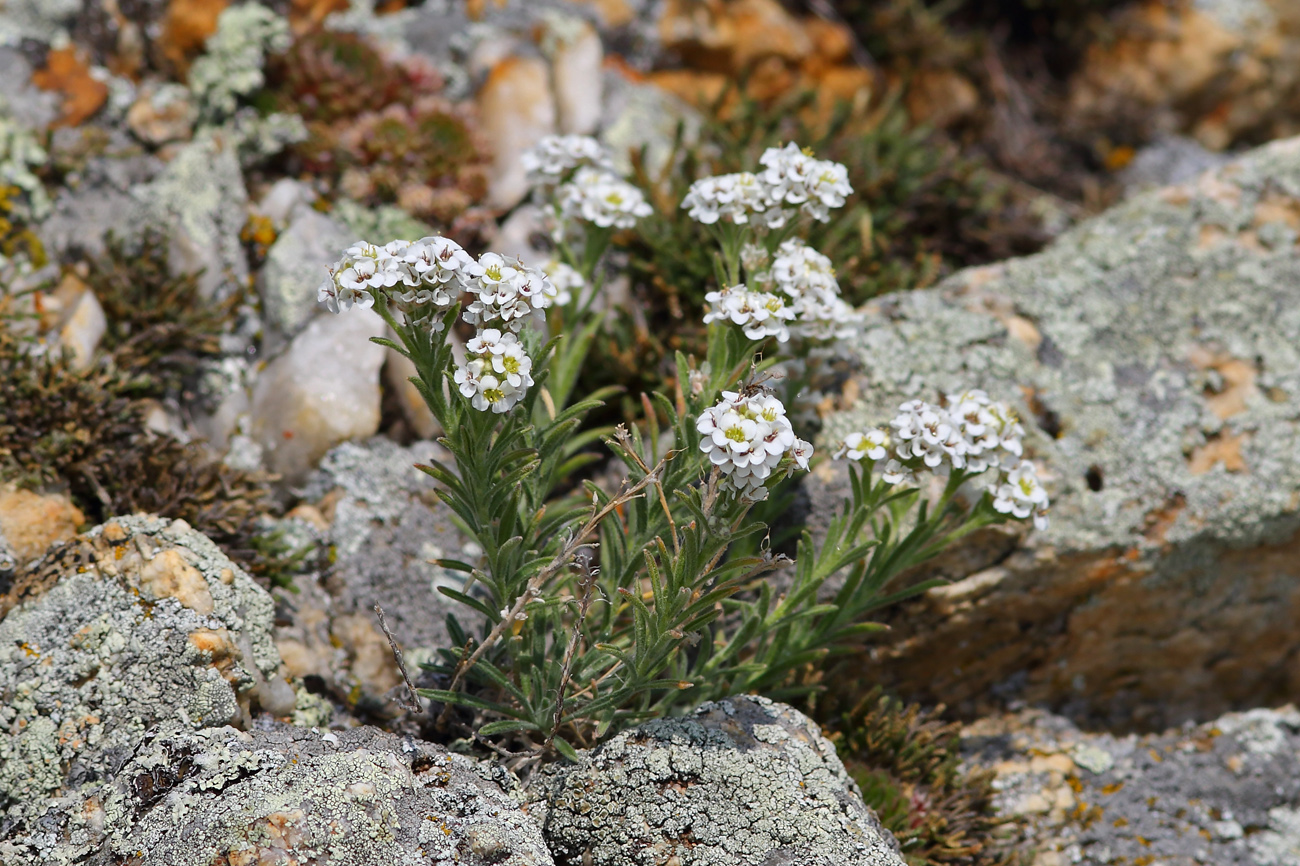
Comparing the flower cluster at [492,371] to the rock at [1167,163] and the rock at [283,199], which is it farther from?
the rock at [1167,163]

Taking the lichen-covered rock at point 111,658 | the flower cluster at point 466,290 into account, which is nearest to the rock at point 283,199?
the lichen-covered rock at point 111,658

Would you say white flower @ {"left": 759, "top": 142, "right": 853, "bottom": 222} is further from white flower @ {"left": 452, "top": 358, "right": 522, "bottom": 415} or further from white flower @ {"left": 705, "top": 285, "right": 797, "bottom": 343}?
white flower @ {"left": 452, "top": 358, "right": 522, "bottom": 415}

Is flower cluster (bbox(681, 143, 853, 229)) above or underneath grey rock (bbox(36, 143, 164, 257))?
above

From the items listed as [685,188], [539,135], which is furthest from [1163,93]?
[539,135]

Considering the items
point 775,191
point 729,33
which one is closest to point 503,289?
point 775,191


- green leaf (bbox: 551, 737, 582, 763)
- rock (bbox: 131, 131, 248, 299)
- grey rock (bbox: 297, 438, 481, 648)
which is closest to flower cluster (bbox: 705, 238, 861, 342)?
green leaf (bbox: 551, 737, 582, 763)

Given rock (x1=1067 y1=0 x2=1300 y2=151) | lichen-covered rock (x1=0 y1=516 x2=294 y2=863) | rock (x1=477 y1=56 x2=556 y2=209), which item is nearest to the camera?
lichen-covered rock (x1=0 y1=516 x2=294 y2=863)
